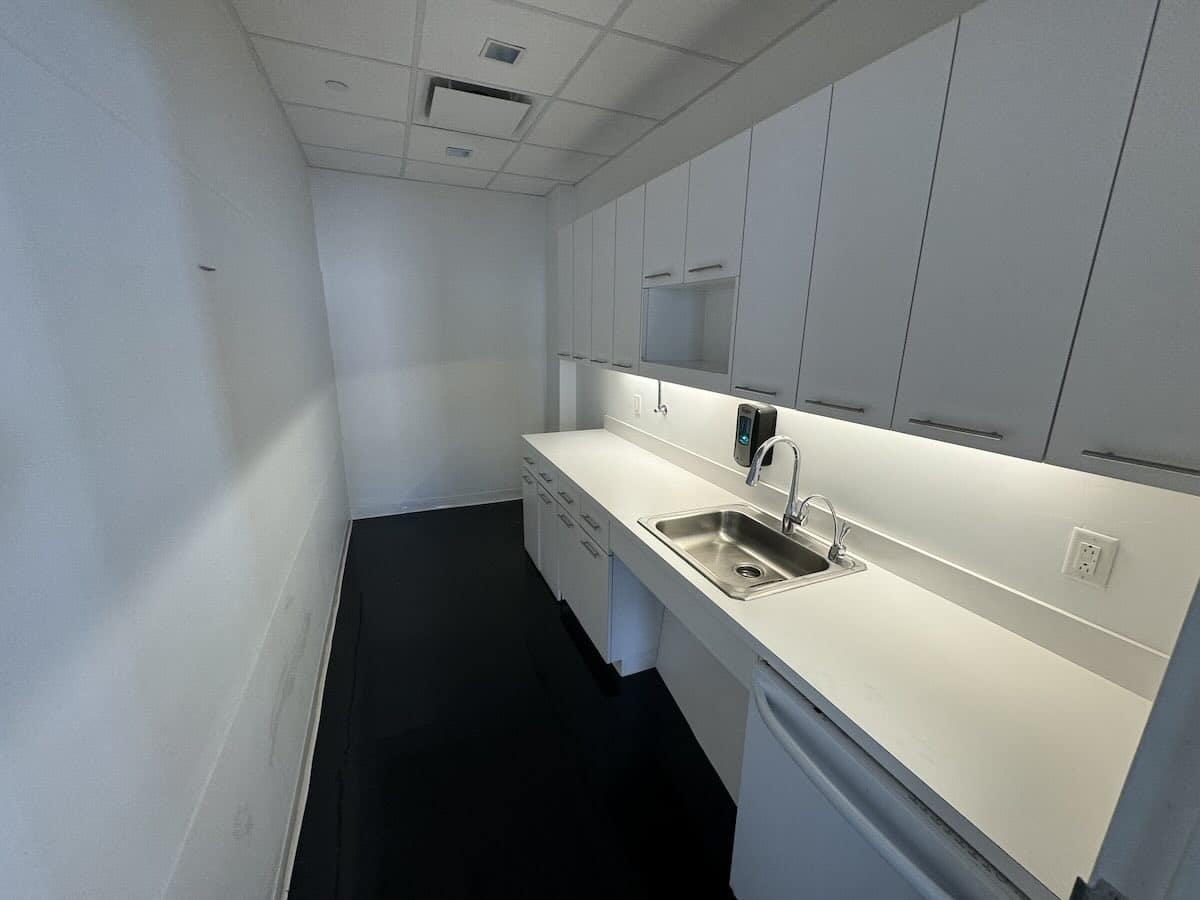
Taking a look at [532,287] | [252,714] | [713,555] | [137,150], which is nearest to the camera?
[137,150]

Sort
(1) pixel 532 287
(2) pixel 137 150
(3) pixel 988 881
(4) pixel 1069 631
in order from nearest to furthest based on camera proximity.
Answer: (3) pixel 988 881 < (2) pixel 137 150 < (4) pixel 1069 631 < (1) pixel 532 287

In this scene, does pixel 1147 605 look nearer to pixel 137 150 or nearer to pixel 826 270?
pixel 826 270

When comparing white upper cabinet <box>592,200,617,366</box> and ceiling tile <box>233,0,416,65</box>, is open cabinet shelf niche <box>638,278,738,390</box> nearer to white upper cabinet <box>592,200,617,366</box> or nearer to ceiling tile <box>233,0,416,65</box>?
white upper cabinet <box>592,200,617,366</box>

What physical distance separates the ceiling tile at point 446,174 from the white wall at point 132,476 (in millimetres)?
1697

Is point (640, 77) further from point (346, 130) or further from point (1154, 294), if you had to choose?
point (1154, 294)

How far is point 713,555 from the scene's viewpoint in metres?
1.88

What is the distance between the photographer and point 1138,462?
2.53ft

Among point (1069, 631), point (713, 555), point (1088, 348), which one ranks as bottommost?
point (713, 555)

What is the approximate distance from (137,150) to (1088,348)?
1754mm

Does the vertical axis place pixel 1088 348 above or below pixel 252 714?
above

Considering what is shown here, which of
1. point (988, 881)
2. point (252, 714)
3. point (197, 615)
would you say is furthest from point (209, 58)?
point (988, 881)

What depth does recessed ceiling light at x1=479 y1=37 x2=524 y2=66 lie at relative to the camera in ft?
5.88

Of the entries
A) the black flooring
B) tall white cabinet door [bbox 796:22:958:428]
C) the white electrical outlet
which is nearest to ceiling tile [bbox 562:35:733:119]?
tall white cabinet door [bbox 796:22:958:428]

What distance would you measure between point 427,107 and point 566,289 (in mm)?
1160
